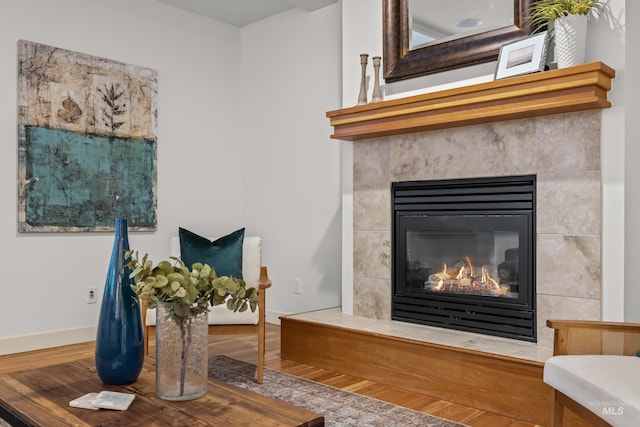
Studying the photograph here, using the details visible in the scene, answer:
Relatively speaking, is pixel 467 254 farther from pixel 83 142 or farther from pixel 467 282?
Result: pixel 83 142

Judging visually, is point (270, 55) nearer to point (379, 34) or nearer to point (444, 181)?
point (379, 34)

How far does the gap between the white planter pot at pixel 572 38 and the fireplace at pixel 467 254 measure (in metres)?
0.59

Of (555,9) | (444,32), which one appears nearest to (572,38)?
(555,9)

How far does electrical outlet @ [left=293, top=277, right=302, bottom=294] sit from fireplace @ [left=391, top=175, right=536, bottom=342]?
121 cm

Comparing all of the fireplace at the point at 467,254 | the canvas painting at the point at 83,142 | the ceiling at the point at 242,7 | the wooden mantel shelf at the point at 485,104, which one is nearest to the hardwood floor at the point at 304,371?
the fireplace at the point at 467,254

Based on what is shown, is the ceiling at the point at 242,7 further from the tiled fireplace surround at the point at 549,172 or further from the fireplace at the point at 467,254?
the fireplace at the point at 467,254

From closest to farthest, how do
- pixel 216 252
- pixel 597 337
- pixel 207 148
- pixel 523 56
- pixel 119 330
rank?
1. pixel 119 330
2. pixel 597 337
3. pixel 523 56
4. pixel 216 252
5. pixel 207 148

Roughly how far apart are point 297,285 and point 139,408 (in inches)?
113

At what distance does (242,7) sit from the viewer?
14.7ft

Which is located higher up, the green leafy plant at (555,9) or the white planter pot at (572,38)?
the green leafy plant at (555,9)

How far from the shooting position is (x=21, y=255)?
3.61 meters

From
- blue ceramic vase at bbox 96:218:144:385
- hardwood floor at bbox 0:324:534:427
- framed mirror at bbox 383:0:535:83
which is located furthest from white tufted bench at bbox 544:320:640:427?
framed mirror at bbox 383:0:535:83

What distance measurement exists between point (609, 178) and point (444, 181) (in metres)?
0.87

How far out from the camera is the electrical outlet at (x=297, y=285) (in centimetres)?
440
